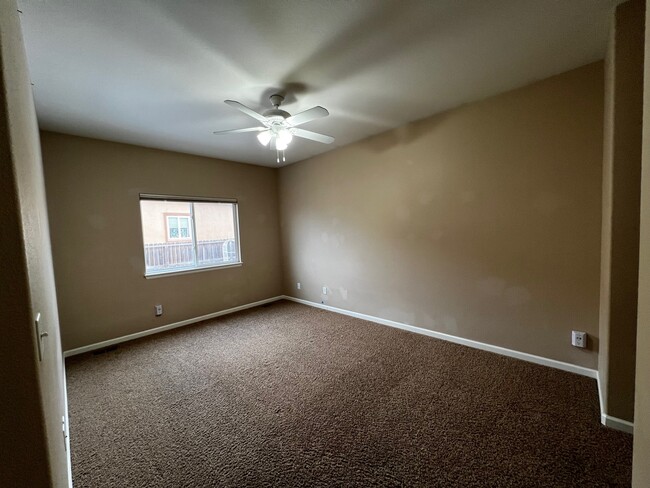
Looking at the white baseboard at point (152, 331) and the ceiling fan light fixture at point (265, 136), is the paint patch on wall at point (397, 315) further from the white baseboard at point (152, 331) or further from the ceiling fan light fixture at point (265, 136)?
the ceiling fan light fixture at point (265, 136)

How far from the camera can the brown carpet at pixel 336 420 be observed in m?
1.47

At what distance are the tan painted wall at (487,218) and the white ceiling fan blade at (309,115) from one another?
1.51 meters

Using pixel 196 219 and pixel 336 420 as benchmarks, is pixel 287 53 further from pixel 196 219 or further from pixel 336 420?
pixel 196 219

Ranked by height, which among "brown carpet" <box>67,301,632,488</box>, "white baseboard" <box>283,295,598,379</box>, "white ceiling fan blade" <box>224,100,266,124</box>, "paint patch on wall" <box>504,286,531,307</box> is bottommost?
"brown carpet" <box>67,301,632,488</box>

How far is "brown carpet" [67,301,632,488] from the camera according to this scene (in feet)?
4.84

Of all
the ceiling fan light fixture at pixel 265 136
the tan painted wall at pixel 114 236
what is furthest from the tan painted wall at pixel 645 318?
the tan painted wall at pixel 114 236

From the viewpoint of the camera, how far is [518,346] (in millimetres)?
2590

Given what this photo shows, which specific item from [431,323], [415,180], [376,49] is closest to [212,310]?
[431,323]

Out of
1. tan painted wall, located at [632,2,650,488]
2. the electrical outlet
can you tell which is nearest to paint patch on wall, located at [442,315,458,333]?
the electrical outlet

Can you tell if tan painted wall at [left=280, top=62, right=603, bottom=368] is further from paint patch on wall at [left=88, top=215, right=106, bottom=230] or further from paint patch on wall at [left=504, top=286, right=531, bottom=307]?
paint patch on wall at [left=88, top=215, right=106, bottom=230]

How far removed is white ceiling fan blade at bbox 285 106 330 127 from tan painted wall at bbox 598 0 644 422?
1.82 meters

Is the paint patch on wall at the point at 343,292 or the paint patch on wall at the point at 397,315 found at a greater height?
the paint patch on wall at the point at 343,292

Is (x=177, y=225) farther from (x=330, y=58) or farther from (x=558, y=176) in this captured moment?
(x=558, y=176)

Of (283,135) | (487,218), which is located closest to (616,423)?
(487,218)
